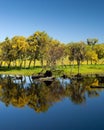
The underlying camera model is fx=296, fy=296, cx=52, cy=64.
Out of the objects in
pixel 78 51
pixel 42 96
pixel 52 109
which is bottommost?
pixel 52 109

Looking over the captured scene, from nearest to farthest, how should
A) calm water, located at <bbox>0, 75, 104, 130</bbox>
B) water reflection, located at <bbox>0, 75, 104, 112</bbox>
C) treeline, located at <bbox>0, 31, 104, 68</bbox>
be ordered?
1. calm water, located at <bbox>0, 75, 104, 130</bbox>
2. water reflection, located at <bbox>0, 75, 104, 112</bbox>
3. treeline, located at <bbox>0, 31, 104, 68</bbox>

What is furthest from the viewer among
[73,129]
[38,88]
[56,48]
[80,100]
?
[56,48]

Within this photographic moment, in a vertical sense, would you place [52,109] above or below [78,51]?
below

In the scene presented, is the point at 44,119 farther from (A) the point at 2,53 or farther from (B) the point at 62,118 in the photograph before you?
(A) the point at 2,53

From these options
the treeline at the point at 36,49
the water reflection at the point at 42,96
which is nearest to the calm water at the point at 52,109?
the water reflection at the point at 42,96

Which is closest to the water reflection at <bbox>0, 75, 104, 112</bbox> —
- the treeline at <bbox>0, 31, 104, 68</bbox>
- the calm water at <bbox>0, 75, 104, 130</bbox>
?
the calm water at <bbox>0, 75, 104, 130</bbox>

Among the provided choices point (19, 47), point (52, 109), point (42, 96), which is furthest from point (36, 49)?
point (52, 109)

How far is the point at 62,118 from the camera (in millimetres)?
56938

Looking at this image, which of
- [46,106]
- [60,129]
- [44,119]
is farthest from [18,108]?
[60,129]

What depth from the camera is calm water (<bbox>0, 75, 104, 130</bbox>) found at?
52344 mm

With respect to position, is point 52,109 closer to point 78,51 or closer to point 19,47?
point 19,47

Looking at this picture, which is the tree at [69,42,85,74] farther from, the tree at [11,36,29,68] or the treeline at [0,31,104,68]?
the tree at [11,36,29,68]

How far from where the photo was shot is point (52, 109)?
212ft

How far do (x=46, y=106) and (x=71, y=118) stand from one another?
1251 centimetres
